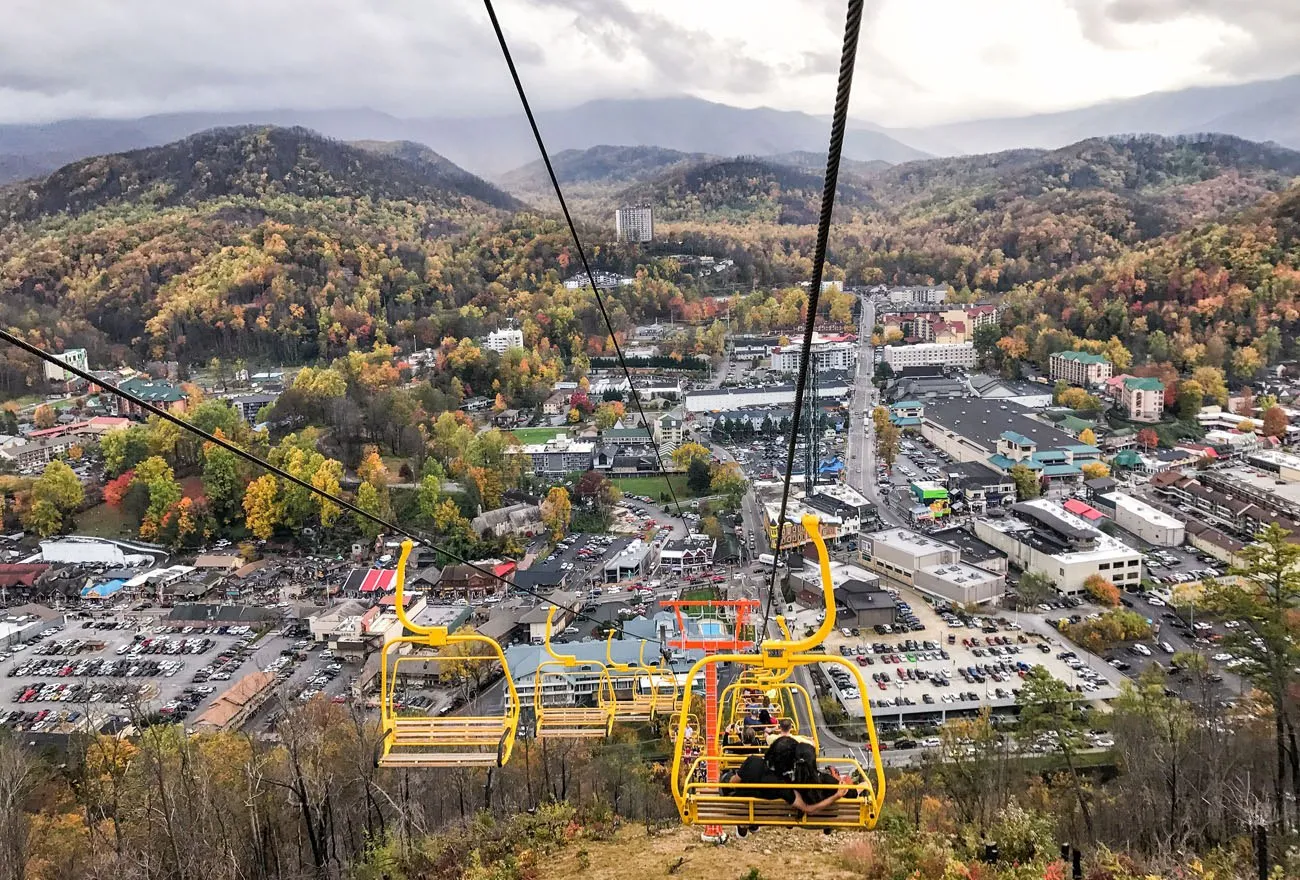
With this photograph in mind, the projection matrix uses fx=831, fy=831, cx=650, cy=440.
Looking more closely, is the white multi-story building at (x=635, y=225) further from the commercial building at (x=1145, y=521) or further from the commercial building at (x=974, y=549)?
the commercial building at (x=974, y=549)

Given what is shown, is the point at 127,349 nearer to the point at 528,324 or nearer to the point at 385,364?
the point at 385,364

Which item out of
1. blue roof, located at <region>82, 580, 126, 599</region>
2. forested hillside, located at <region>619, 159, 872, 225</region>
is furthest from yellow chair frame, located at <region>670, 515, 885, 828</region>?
forested hillside, located at <region>619, 159, 872, 225</region>

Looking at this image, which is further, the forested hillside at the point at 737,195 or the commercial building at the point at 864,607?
the forested hillside at the point at 737,195

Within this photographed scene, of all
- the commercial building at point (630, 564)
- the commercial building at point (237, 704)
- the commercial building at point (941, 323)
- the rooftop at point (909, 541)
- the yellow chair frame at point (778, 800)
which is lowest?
the commercial building at point (237, 704)

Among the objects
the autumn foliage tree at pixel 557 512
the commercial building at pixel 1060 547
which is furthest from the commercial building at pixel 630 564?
the commercial building at pixel 1060 547

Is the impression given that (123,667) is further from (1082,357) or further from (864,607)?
(1082,357)

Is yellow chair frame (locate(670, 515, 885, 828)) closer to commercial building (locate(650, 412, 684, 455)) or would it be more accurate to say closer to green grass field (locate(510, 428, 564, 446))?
commercial building (locate(650, 412, 684, 455))
